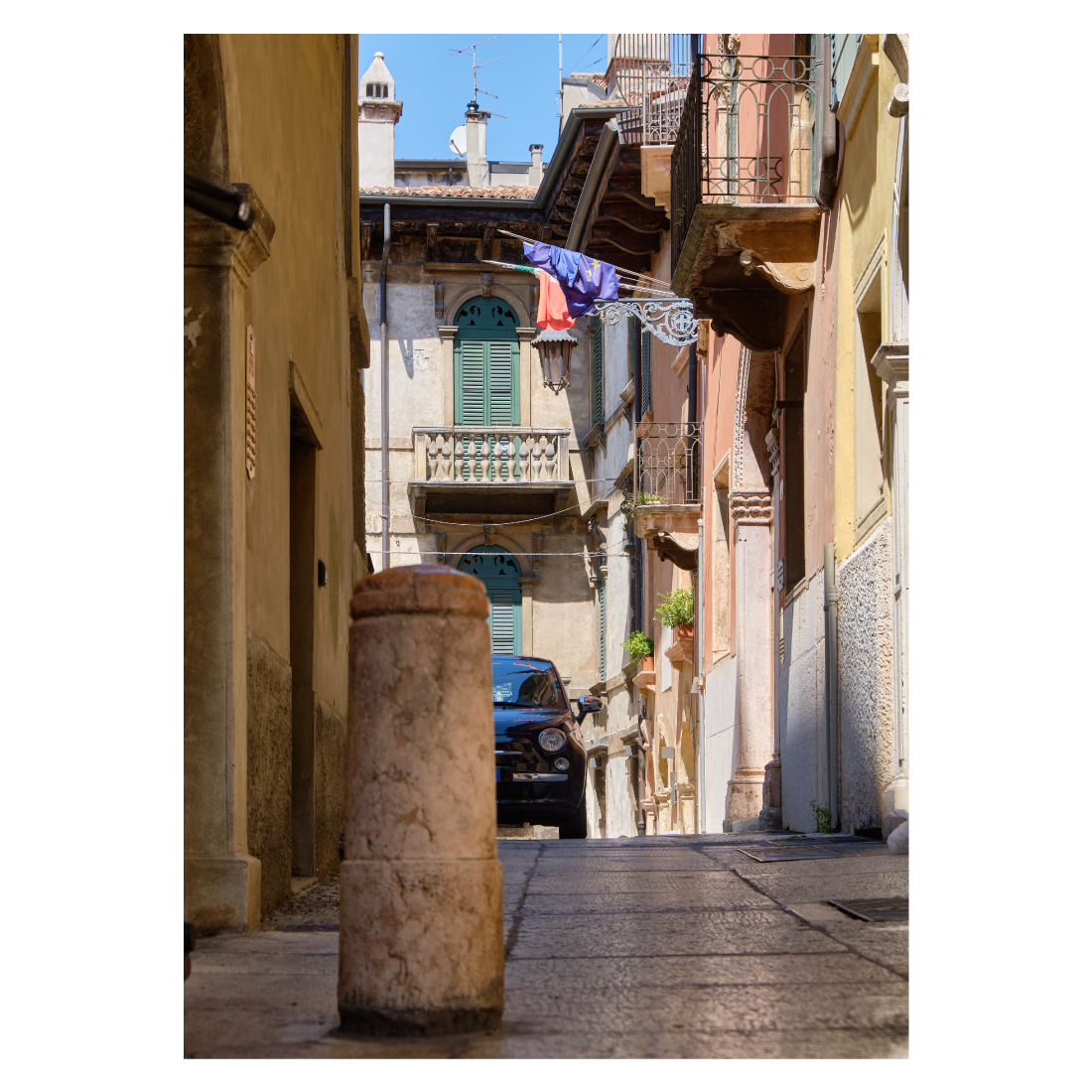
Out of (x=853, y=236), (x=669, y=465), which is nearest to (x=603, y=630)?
(x=669, y=465)

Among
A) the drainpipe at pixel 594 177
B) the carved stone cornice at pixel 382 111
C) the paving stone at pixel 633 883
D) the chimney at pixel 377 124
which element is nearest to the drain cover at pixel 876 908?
the paving stone at pixel 633 883

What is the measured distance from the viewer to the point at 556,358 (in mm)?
26469

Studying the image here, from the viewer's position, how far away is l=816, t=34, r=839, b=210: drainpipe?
1108 cm

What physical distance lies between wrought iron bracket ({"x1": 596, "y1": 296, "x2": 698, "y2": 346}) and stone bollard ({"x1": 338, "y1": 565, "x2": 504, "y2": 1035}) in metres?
14.7

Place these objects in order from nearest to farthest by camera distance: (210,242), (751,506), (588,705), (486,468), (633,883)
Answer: (210,242)
(633,883)
(588,705)
(751,506)
(486,468)

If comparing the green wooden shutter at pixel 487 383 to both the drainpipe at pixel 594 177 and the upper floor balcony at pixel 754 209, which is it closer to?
the drainpipe at pixel 594 177

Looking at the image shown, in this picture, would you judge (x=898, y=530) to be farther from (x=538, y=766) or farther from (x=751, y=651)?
(x=751, y=651)

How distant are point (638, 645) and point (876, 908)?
16822mm
